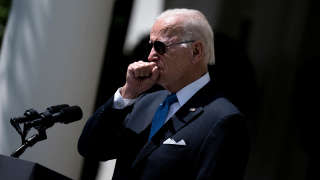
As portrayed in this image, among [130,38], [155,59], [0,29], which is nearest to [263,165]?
[130,38]

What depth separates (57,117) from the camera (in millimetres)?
2811

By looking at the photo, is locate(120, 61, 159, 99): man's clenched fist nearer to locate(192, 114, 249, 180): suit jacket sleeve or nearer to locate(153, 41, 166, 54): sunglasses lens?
locate(153, 41, 166, 54): sunglasses lens

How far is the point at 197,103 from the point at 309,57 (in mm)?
Result: 5232

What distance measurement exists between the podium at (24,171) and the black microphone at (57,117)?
241 mm

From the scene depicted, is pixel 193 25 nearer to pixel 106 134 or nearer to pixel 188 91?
pixel 188 91

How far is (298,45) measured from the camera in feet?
26.6

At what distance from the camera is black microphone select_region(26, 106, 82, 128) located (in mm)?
2764

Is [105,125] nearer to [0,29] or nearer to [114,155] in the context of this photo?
[114,155]

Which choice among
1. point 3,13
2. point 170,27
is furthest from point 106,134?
point 3,13

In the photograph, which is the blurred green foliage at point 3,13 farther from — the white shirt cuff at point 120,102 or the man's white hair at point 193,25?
the man's white hair at point 193,25

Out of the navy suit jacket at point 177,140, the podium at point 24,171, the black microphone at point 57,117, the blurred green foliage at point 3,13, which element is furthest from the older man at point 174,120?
the blurred green foliage at point 3,13

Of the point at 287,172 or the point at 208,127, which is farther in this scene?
the point at 287,172

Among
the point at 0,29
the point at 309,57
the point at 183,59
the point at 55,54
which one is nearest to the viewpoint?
the point at 183,59

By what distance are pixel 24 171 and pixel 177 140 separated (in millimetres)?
705
